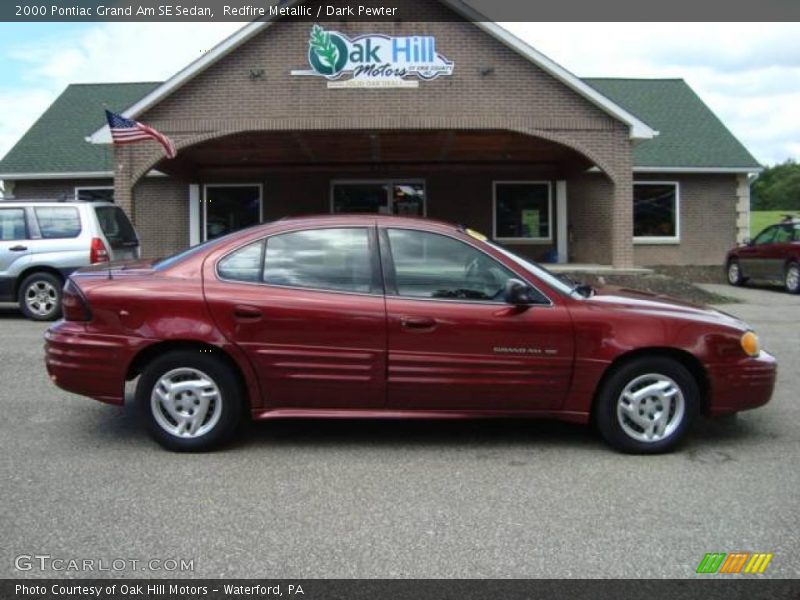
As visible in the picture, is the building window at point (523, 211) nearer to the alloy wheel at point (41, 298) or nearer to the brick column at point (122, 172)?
the brick column at point (122, 172)

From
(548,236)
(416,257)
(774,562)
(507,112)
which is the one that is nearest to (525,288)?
(416,257)

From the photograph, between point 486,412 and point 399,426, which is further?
point 399,426

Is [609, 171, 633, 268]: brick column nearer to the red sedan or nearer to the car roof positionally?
the red sedan

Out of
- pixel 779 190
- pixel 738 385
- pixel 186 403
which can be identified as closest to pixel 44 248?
pixel 186 403

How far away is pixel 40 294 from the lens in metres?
11.2

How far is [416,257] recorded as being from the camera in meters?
5.21

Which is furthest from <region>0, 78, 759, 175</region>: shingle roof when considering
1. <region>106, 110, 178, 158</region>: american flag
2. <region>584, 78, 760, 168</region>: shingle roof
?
<region>106, 110, 178, 158</region>: american flag

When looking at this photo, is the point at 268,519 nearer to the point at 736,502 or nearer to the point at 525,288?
the point at 525,288

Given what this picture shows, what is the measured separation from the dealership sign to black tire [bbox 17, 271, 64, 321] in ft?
19.8

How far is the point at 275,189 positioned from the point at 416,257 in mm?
15726

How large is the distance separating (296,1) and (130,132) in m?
3.84

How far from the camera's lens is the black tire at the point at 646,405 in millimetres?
5078

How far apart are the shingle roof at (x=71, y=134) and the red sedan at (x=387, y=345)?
16294mm

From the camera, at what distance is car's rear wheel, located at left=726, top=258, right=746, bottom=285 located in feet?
60.8
